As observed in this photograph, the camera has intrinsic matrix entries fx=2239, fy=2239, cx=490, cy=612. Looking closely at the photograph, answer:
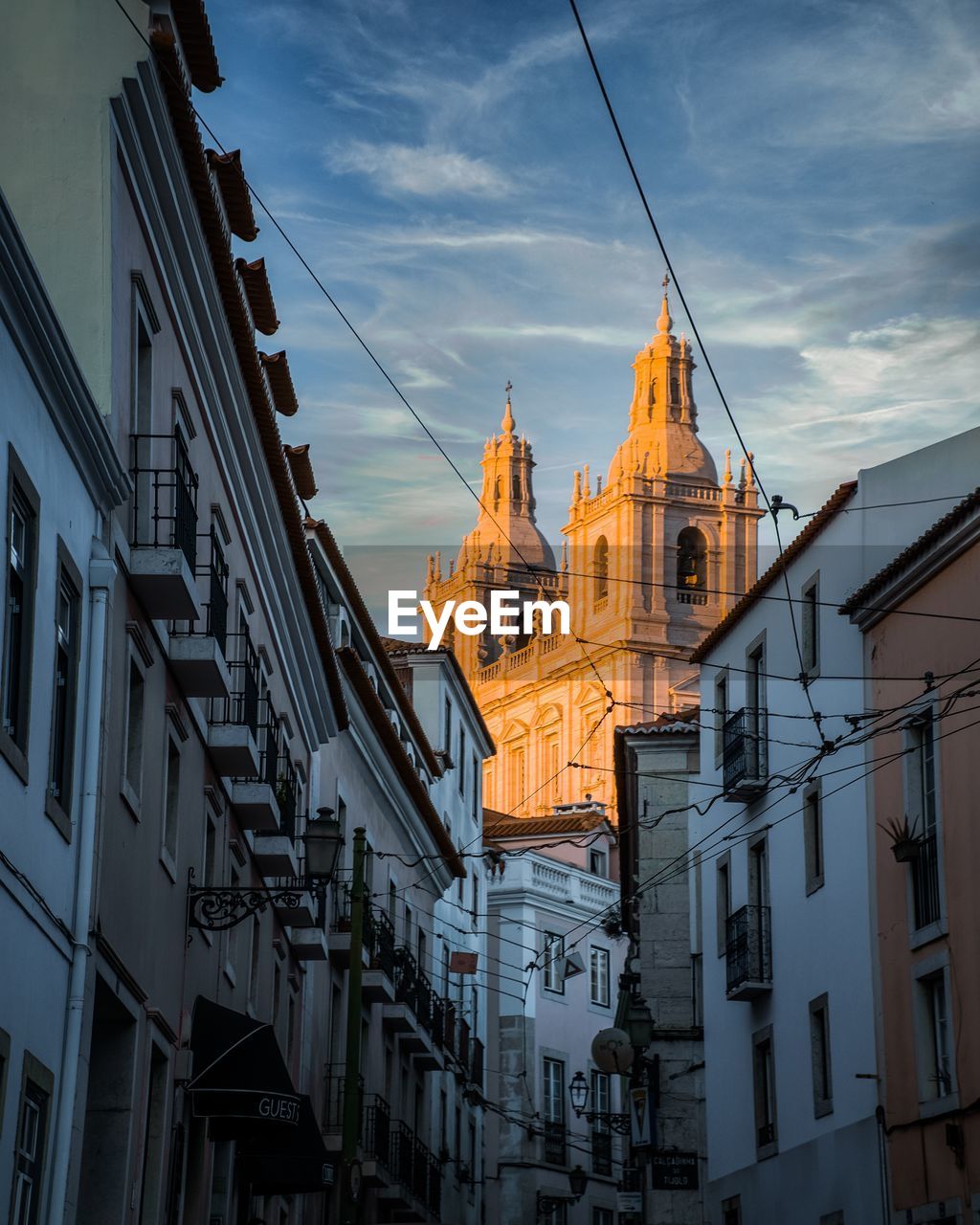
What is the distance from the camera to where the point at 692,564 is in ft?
340

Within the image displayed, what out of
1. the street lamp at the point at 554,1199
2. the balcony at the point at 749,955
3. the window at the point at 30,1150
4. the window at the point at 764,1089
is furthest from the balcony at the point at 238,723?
the street lamp at the point at 554,1199

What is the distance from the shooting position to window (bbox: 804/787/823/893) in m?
29.3

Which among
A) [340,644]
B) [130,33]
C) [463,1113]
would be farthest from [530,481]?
[130,33]

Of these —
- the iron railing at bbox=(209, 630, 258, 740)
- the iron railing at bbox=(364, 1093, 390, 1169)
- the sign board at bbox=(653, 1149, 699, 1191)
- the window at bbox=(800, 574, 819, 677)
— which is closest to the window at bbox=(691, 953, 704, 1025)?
the iron railing at bbox=(364, 1093, 390, 1169)

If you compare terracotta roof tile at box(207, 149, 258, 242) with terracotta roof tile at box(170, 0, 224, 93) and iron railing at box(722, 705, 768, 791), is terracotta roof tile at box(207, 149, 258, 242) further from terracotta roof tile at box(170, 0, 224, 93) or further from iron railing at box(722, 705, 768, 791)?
iron railing at box(722, 705, 768, 791)

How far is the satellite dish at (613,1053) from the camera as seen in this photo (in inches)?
1212

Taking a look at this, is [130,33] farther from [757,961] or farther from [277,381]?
[757,961]

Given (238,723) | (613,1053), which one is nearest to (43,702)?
(238,723)

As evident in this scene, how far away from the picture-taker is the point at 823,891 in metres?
28.8

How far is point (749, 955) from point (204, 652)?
15.1m

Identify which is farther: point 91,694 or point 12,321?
point 91,694

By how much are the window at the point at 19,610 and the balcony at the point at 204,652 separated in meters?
3.88

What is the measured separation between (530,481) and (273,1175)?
365ft

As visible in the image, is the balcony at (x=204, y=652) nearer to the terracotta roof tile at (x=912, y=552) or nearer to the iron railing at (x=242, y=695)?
→ the iron railing at (x=242, y=695)
